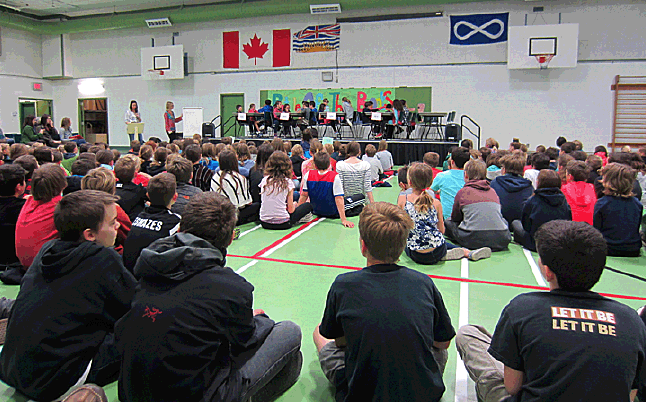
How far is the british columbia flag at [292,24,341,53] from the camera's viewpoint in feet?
50.2

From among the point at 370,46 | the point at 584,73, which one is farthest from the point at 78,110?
the point at 584,73

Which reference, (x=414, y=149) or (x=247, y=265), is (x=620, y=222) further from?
(x=414, y=149)

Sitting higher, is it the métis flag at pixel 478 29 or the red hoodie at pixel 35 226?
the métis flag at pixel 478 29

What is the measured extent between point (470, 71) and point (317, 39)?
5226mm

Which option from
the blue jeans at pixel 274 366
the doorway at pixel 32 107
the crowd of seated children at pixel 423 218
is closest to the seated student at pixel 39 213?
the blue jeans at pixel 274 366

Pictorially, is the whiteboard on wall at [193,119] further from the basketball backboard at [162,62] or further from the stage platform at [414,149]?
the stage platform at [414,149]

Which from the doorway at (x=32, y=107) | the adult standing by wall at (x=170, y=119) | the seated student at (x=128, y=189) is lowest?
the seated student at (x=128, y=189)

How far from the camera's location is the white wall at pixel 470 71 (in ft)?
42.6

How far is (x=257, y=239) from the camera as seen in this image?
5.12 m

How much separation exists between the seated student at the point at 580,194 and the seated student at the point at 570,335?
352 cm

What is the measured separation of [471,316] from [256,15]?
14.9 metres

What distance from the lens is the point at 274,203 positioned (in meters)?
5.45

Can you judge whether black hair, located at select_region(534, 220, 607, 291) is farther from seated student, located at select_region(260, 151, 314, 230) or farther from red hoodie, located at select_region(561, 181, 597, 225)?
seated student, located at select_region(260, 151, 314, 230)

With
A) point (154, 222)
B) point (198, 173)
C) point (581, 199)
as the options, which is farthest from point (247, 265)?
point (581, 199)
